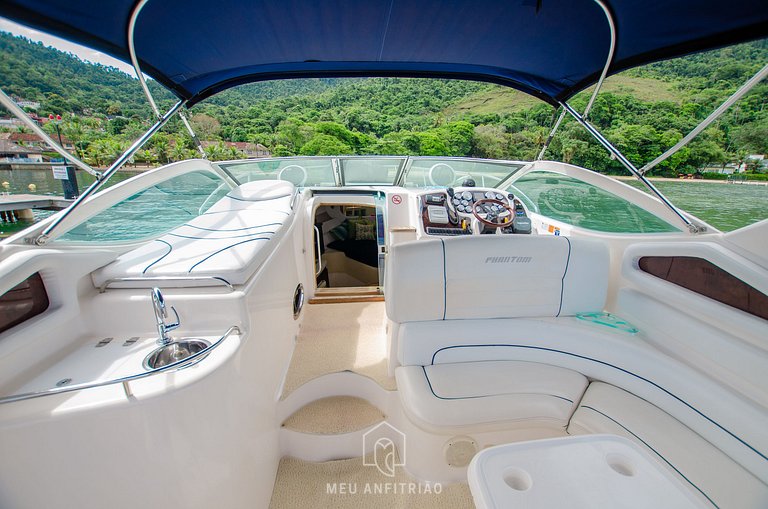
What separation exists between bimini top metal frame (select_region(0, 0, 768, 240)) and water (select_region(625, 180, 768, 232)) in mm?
97

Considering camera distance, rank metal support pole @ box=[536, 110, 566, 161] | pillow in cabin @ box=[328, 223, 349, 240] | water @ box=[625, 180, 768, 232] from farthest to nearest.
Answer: pillow in cabin @ box=[328, 223, 349, 240] → metal support pole @ box=[536, 110, 566, 161] → water @ box=[625, 180, 768, 232]

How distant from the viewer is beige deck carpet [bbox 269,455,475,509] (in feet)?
4.13

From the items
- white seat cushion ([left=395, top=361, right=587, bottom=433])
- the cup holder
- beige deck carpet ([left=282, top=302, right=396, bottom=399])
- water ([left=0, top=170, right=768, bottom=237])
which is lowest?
beige deck carpet ([left=282, top=302, right=396, bottom=399])

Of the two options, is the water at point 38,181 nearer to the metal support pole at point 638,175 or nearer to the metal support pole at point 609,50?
the metal support pole at point 609,50

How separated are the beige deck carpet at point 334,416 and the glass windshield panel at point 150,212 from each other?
1133mm

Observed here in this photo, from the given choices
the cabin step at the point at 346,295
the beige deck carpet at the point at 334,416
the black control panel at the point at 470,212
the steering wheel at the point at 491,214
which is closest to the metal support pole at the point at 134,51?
the beige deck carpet at the point at 334,416

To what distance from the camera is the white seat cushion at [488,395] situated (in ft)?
4.01

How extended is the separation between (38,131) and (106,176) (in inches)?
9.4

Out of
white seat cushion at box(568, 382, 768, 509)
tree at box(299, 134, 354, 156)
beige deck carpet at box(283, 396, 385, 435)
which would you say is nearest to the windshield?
beige deck carpet at box(283, 396, 385, 435)

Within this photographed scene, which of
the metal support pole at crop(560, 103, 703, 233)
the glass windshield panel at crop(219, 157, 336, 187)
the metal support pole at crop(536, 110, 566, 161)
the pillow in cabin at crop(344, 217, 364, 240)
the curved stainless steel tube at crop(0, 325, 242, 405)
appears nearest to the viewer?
the curved stainless steel tube at crop(0, 325, 242, 405)

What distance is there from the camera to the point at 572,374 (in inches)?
57.8

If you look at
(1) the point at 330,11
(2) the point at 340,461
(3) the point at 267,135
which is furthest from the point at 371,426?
(3) the point at 267,135

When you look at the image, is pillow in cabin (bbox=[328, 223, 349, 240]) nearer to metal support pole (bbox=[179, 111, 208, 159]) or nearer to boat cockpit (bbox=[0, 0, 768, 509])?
metal support pole (bbox=[179, 111, 208, 159])

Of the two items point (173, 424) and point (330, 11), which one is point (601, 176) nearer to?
point (330, 11)
